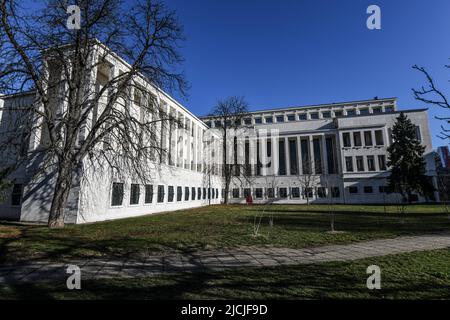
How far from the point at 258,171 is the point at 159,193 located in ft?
97.5

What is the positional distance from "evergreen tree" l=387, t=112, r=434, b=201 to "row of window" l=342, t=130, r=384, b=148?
7.59m

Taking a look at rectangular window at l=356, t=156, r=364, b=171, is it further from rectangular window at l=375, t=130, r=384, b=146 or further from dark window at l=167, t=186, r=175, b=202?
dark window at l=167, t=186, r=175, b=202

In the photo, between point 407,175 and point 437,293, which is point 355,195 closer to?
point 407,175

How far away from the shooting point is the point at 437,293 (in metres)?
3.97

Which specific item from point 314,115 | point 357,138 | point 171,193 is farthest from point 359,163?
point 171,193

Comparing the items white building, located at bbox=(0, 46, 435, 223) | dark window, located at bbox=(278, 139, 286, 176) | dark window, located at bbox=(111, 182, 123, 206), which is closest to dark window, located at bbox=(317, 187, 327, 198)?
white building, located at bbox=(0, 46, 435, 223)

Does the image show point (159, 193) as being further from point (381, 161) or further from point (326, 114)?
point (326, 114)

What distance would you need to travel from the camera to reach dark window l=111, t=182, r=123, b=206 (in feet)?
60.0

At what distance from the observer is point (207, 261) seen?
6.21 metres

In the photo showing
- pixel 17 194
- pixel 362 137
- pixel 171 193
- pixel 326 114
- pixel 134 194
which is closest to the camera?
pixel 17 194

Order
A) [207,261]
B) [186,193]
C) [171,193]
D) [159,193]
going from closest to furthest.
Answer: [207,261], [159,193], [171,193], [186,193]

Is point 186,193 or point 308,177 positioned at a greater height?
point 308,177

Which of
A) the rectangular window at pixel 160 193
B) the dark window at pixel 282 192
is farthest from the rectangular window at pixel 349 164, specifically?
the rectangular window at pixel 160 193
